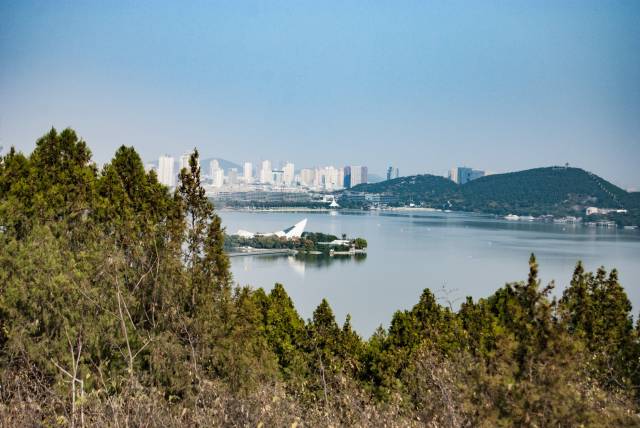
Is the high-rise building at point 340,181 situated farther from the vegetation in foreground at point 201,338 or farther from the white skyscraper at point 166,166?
the vegetation in foreground at point 201,338

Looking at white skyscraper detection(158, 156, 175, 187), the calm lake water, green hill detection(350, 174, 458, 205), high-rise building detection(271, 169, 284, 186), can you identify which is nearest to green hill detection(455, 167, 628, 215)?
green hill detection(350, 174, 458, 205)

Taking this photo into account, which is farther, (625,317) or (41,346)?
(625,317)

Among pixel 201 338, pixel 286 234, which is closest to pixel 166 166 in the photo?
pixel 286 234

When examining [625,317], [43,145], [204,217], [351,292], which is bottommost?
[351,292]

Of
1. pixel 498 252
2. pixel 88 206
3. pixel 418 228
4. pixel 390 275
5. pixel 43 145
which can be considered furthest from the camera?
pixel 418 228

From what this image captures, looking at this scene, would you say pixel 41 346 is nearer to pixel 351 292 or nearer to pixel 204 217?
pixel 204 217

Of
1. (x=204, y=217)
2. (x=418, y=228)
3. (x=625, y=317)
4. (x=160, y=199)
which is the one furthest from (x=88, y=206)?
(x=418, y=228)
